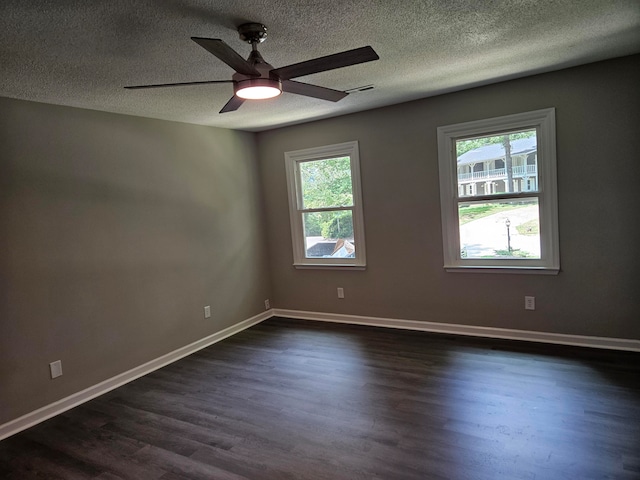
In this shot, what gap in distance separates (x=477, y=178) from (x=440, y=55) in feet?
4.90

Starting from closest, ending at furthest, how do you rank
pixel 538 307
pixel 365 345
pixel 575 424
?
pixel 575 424 < pixel 538 307 < pixel 365 345

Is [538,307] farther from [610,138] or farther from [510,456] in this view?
[510,456]

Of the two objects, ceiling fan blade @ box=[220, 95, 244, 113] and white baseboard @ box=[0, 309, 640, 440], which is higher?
ceiling fan blade @ box=[220, 95, 244, 113]

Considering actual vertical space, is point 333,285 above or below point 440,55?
below

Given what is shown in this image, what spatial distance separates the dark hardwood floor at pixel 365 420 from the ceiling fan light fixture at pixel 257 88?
2.05 m

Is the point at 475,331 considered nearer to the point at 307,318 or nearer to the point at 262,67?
the point at 307,318

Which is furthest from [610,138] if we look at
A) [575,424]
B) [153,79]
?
[153,79]

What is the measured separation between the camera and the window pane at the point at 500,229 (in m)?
3.70

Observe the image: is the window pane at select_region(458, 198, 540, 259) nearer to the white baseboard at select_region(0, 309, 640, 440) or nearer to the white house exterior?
the white house exterior

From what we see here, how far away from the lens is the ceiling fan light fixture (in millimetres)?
2014

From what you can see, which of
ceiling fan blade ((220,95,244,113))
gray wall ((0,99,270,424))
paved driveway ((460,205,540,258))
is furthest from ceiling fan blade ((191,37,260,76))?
paved driveway ((460,205,540,258))

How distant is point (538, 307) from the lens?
12.2ft

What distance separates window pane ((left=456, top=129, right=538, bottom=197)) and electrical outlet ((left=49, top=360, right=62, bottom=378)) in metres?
3.82

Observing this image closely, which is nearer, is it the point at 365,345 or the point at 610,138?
the point at 610,138
